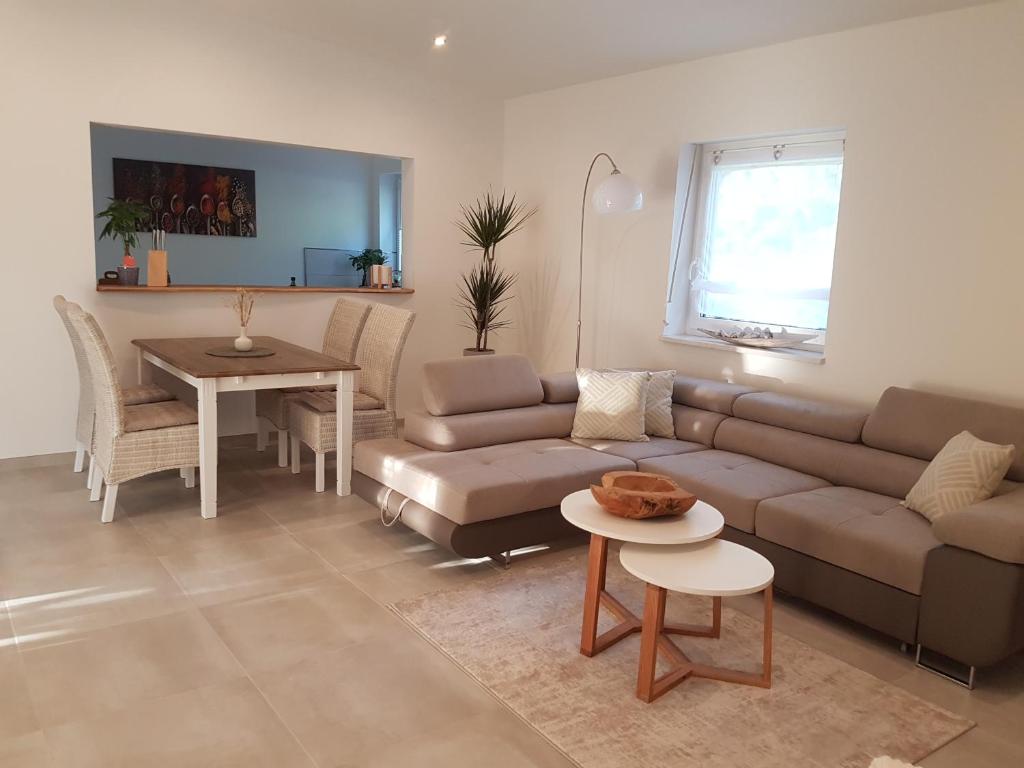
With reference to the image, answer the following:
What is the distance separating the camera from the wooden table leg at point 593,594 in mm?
2850

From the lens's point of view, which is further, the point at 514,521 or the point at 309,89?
the point at 309,89

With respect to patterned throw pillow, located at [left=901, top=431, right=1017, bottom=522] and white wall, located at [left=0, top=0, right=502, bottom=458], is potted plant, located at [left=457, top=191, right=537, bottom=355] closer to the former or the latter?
white wall, located at [left=0, top=0, right=502, bottom=458]

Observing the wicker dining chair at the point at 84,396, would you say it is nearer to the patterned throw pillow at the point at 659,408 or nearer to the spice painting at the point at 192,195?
the patterned throw pillow at the point at 659,408

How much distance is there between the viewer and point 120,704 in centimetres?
246

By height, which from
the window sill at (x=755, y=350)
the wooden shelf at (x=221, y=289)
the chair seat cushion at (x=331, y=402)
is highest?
the wooden shelf at (x=221, y=289)

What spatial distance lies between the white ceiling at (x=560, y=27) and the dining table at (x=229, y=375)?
2.00m

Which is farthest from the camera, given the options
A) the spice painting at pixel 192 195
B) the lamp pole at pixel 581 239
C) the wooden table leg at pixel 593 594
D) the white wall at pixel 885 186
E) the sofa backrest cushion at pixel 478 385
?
the spice painting at pixel 192 195

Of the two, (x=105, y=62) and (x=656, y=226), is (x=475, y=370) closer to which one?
(x=656, y=226)

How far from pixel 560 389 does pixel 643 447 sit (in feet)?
2.20

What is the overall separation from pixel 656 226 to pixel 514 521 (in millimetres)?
2586

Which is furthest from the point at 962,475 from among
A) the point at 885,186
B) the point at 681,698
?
the point at 885,186

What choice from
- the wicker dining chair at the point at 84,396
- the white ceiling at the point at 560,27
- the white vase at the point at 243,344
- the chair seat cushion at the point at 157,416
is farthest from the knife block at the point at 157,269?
the white ceiling at the point at 560,27

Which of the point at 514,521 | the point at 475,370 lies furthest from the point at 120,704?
the point at 475,370

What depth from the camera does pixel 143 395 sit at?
181 inches
